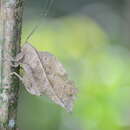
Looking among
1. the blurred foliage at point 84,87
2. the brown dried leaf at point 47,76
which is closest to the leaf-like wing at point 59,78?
the brown dried leaf at point 47,76

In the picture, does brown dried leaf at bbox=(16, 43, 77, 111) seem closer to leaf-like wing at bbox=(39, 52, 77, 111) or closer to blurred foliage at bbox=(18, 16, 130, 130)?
leaf-like wing at bbox=(39, 52, 77, 111)

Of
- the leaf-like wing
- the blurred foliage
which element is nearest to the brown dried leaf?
the leaf-like wing

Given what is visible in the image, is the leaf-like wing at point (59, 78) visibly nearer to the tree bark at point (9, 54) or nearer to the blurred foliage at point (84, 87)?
the tree bark at point (9, 54)

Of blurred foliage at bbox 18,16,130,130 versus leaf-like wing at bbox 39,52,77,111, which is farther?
blurred foliage at bbox 18,16,130,130

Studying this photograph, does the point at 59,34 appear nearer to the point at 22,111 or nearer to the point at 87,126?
the point at 22,111

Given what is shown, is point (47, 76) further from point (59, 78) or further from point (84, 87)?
point (84, 87)
